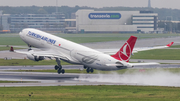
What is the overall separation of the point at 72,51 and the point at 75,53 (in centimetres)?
95

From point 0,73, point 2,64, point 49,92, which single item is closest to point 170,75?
point 49,92

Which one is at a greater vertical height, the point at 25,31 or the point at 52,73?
the point at 25,31

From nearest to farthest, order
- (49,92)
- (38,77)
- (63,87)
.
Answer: (49,92) → (63,87) → (38,77)

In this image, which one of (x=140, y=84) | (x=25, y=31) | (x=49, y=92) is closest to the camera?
(x=49, y=92)

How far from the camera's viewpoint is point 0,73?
62438 mm

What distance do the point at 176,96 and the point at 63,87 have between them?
48.4ft

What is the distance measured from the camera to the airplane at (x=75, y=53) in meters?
52.7

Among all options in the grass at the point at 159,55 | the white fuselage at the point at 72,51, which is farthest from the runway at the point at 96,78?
the grass at the point at 159,55

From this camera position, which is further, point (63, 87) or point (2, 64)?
point (2, 64)

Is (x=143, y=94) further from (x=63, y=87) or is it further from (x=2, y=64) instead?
(x=2, y=64)

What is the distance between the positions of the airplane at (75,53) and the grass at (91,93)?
683 centimetres

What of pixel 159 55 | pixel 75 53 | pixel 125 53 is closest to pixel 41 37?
pixel 75 53

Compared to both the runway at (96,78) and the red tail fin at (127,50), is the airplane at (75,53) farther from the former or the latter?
the runway at (96,78)

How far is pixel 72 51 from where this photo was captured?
201 ft
